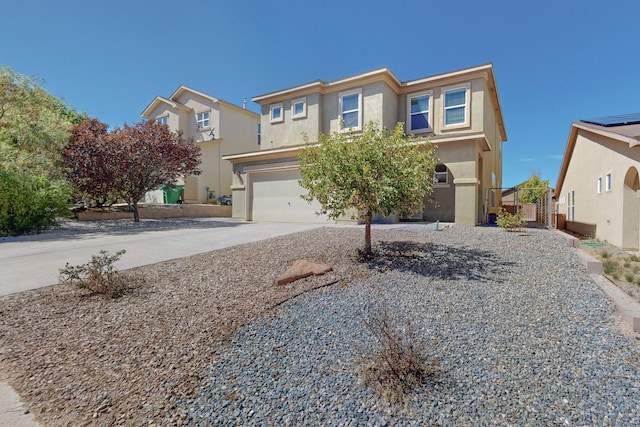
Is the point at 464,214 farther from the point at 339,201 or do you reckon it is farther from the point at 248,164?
the point at 248,164

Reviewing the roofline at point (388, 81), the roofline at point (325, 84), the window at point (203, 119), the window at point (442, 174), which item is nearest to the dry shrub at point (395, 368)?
the window at point (442, 174)

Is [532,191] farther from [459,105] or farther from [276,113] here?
[276,113]

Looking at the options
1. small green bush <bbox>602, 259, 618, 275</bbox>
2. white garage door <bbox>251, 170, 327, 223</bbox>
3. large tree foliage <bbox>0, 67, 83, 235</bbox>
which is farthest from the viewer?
white garage door <bbox>251, 170, 327, 223</bbox>

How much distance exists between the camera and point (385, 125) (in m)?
13.3

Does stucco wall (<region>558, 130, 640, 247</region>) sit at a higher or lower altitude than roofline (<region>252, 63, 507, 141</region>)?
lower

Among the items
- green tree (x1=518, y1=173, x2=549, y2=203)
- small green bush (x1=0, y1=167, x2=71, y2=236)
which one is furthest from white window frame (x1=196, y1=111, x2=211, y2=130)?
green tree (x1=518, y1=173, x2=549, y2=203)

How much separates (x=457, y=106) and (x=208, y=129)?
1808cm

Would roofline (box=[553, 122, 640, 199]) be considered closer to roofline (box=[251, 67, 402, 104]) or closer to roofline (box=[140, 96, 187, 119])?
roofline (box=[251, 67, 402, 104])

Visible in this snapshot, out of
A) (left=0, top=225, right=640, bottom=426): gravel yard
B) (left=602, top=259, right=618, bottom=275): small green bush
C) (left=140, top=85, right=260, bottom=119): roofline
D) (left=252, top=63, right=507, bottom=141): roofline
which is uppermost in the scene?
(left=140, top=85, right=260, bottom=119): roofline

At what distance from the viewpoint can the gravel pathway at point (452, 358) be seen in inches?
92.9

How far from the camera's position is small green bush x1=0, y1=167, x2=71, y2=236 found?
1043cm

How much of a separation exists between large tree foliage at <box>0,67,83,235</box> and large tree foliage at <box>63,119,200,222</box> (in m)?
0.78

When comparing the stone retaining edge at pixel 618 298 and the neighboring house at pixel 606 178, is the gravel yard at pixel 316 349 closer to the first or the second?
the stone retaining edge at pixel 618 298

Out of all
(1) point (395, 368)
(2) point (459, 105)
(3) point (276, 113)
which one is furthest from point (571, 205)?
(1) point (395, 368)
